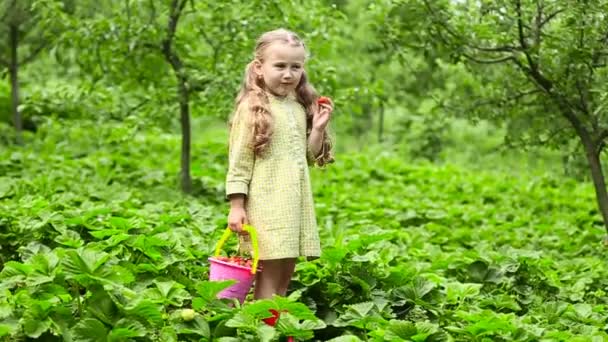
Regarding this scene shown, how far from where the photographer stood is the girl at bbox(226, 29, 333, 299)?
13.0 feet

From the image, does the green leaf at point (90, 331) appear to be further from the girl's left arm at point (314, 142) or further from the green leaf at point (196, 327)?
the girl's left arm at point (314, 142)

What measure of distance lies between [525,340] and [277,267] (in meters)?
1.07

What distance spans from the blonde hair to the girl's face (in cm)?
3

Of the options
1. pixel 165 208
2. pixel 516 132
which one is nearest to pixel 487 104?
pixel 516 132

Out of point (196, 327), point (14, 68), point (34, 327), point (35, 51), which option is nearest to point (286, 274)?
point (196, 327)

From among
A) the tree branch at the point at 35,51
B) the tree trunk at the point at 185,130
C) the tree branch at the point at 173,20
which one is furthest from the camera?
the tree branch at the point at 35,51

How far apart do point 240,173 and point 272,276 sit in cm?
47

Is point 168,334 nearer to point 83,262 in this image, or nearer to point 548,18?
point 83,262

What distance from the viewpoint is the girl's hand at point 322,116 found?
4141 millimetres

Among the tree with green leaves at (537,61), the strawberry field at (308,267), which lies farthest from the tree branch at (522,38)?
the strawberry field at (308,267)

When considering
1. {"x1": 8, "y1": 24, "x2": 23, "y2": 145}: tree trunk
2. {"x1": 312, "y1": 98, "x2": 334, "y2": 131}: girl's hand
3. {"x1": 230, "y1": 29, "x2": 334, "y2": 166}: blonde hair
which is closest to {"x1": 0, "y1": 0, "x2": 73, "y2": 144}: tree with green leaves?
{"x1": 8, "y1": 24, "x2": 23, "y2": 145}: tree trunk

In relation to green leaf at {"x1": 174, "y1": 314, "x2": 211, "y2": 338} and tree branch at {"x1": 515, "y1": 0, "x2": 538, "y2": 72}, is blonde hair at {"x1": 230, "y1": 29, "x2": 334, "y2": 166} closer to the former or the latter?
green leaf at {"x1": 174, "y1": 314, "x2": 211, "y2": 338}

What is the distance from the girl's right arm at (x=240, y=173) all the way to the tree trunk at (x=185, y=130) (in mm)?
4156

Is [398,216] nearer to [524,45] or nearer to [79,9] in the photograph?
[524,45]
